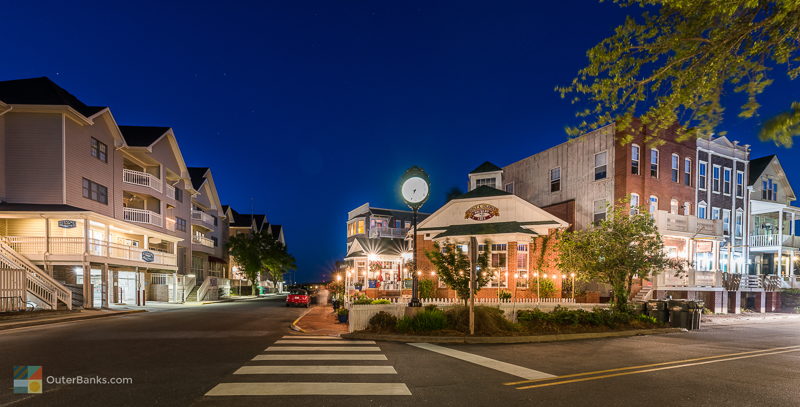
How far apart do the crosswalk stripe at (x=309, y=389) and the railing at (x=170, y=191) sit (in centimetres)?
3461

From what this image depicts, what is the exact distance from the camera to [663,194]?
84.4 ft

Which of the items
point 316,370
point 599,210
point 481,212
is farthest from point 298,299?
point 316,370

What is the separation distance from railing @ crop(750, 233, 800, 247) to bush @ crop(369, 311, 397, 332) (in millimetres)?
33266

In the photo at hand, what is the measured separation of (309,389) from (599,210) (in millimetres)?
23766

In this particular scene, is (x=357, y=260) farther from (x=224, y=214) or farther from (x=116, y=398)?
(x=224, y=214)

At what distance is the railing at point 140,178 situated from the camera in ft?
104

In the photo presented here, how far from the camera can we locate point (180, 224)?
40656 millimetres

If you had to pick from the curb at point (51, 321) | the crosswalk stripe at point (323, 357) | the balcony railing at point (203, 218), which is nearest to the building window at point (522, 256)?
the crosswalk stripe at point (323, 357)

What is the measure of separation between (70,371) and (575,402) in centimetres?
923

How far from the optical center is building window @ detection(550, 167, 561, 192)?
95.3ft

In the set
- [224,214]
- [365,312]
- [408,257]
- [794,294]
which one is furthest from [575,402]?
[224,214]

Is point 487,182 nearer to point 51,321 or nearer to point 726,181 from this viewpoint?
point 726,181

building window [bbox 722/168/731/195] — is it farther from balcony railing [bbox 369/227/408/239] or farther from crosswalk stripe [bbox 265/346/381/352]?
balcony railing [bbox 369/227/408/239]

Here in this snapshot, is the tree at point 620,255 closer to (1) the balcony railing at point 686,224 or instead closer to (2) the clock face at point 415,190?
(1) the balcony railing at point 686,224
